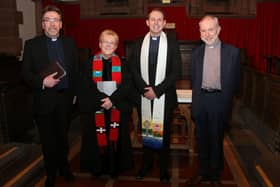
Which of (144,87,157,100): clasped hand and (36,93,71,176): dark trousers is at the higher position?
(144,87,157,100): clasped hand

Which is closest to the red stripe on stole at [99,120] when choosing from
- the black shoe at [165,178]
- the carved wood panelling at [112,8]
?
the black shoe at [165,178]

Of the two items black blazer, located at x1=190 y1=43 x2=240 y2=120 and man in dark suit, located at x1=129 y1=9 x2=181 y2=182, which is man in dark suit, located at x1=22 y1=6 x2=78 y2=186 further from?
black blazer, located at x1=190 y1=43 x2=240 y2=120

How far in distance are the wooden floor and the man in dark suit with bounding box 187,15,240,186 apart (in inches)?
17.9

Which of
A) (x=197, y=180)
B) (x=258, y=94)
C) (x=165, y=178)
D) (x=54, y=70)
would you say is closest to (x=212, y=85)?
(x=197, y=180)

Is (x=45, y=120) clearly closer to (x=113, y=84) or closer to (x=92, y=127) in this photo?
(x=92, y=127)

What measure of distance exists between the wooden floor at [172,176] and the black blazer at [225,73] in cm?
84

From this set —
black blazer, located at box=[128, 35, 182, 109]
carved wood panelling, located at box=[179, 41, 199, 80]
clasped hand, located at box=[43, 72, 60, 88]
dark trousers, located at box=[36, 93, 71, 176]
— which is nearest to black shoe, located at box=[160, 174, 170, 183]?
black blazer, located at box=[128, 35, 182, 109]

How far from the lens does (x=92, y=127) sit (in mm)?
3000

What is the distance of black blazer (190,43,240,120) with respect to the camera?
2.62 meters

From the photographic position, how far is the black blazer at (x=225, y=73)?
8.61 feet

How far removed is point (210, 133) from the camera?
9.20ft

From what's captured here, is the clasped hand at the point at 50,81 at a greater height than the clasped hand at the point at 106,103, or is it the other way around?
the clasped hand at the point at 50,81

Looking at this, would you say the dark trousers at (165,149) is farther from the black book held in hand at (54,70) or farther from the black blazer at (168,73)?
the black book held in hand at (54,70)

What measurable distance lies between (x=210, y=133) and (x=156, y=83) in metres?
0.73
